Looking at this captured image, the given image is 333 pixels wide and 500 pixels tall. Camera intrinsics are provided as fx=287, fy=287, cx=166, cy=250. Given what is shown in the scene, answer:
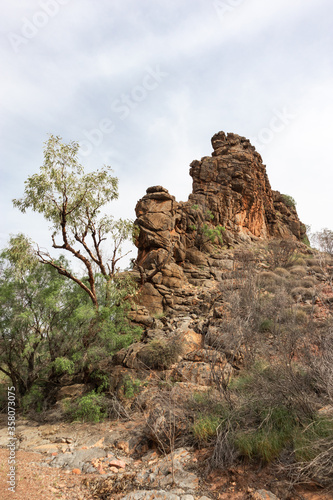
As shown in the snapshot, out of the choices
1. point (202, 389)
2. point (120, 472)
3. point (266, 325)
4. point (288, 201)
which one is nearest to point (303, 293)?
point (266, 325)

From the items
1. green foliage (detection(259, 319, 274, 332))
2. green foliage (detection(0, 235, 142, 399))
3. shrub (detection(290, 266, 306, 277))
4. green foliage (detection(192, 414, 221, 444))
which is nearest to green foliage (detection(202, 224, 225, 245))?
shrub (detection(290, 266, 306, 277))

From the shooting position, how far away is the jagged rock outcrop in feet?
55.7

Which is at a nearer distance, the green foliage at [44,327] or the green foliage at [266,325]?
the green foliage at [44,327]

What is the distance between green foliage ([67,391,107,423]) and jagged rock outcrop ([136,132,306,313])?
6607 mm

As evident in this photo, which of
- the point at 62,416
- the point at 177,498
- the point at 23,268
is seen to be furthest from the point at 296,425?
the point at 23,268

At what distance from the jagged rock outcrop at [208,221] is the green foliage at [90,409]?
21.7ft

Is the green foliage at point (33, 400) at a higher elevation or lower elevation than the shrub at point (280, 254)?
lower

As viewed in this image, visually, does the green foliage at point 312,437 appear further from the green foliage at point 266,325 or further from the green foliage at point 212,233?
the green foliage at point 212,233

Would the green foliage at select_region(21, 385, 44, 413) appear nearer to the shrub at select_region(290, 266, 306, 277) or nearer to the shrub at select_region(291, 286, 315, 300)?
the shrub at select_region(291, 286, 315, 300)

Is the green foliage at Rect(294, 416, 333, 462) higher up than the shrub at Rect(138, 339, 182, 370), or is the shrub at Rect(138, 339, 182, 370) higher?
the shrub at Rect(138, 339, 182, 370)

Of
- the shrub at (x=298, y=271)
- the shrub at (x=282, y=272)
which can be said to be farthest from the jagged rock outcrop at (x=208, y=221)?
the shrub at (x=298, y=271)

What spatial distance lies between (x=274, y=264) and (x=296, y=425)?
16977 millimetres

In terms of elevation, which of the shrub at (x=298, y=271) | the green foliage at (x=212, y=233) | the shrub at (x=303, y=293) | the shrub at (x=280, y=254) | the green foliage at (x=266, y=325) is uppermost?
the green foliage at (x=212, y=233)

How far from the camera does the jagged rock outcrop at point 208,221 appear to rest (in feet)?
55.7
